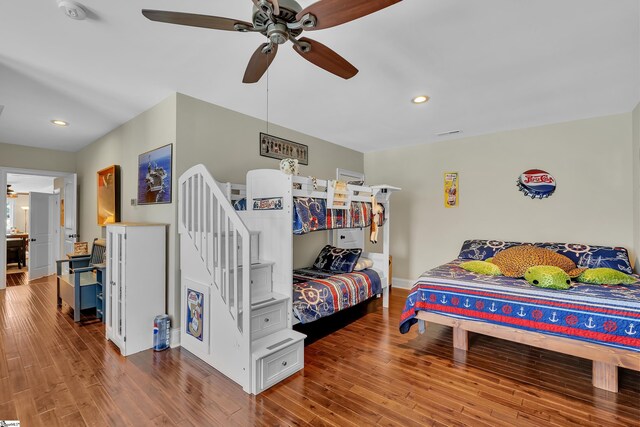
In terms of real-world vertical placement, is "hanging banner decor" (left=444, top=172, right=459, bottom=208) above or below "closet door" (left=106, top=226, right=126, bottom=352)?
above

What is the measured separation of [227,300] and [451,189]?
381 centimetres

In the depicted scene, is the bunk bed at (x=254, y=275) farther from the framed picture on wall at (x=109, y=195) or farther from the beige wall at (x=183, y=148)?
the framed picture on wall at (x=109, y=195)

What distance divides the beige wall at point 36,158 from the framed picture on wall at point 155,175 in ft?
10.6

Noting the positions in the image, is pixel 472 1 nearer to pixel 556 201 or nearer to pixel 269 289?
pixel 269 289

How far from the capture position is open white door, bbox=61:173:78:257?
5086 millimetres

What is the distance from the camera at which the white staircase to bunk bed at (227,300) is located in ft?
7.14

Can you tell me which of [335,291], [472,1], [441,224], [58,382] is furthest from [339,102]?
[58,382]

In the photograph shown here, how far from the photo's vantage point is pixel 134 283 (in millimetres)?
2727

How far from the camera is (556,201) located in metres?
3.83

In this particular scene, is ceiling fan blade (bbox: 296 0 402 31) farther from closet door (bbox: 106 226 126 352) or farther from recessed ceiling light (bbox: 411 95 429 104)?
closet door (bbox: 106 226 126 352)

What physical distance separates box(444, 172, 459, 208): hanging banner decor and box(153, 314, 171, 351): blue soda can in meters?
4.16

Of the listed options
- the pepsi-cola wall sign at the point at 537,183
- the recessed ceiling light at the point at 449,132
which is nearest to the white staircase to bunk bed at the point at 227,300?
the recessed ceiling light at the point at 449,132

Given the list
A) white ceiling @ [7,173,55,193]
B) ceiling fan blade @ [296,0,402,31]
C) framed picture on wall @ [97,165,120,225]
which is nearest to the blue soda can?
framed picture on wall @ [97,165,120,225]

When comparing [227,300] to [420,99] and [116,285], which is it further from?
[420,99]
